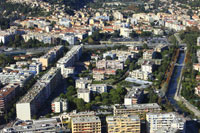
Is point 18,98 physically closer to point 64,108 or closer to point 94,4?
point 64,108

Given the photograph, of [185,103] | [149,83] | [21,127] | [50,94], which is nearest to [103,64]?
[149,83]

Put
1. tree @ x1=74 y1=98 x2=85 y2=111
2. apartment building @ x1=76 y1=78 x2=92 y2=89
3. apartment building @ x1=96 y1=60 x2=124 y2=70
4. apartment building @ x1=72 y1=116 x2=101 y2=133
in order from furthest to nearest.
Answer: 1. apartment building @ x1=96 y1=60 x2=124 y2=70
2. apartment building @ x1=76 y1=78 x2=92 y2=89
3. tree @ x1=74 y1=98 x2=85 y2=111
4. apartment building @ x1=72 y1=116 x2=101 y2=133

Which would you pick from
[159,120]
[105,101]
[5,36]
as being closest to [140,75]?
[105,101]

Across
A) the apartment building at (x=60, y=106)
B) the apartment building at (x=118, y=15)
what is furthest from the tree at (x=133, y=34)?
the apartment building at (x=60, y=106)

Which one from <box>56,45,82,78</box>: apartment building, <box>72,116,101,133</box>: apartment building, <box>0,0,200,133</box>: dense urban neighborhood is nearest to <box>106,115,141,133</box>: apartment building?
<box>0,0,200,133</box>: dense urban neighborhood

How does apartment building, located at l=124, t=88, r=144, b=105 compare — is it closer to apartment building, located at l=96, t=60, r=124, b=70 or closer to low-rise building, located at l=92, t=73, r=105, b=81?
low-rise building, located at l=92, t=73, r=105, b=81

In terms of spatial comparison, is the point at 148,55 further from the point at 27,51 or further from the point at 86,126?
the point at 86,126
